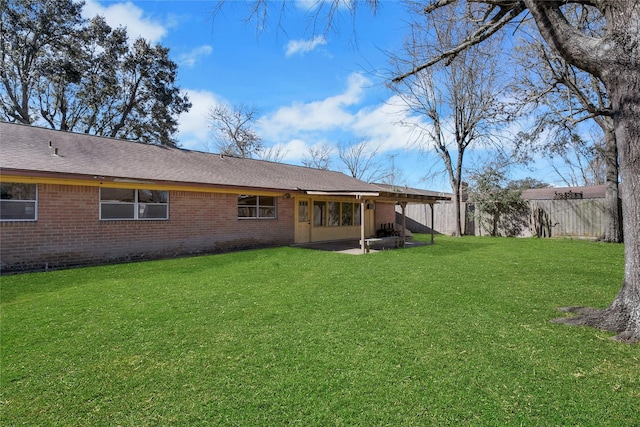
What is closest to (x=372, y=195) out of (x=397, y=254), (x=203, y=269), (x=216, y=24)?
(x=397, y=254)

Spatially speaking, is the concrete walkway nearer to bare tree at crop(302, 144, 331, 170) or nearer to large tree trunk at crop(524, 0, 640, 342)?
large tree trunk at crop(524, 0, 640, 342)

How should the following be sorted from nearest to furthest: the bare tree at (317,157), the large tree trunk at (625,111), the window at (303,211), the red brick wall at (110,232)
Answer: the large tree trunk at (625,111) < the red brick wall at (110,232) < the window at (303,211) < the bare tree at (317,157)

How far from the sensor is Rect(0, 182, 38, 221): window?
8.20 metres

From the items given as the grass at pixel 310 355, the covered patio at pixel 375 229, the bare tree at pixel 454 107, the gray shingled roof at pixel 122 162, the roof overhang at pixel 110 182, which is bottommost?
the grass at pixel 310 355

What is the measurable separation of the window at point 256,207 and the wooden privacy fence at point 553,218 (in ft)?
26.4

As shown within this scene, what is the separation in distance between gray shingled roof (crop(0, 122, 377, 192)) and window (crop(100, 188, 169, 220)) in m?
0.62

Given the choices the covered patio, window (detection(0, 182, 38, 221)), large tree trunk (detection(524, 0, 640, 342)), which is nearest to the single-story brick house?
window (detection(0, 182, 38, 221))

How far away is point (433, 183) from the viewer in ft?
69.5

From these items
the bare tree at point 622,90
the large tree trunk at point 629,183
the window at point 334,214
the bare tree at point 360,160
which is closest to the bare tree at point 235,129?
the bare tree at point 360,160

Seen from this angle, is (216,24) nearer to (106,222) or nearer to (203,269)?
(203,269)

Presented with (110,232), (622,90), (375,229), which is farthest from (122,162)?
(375,229)

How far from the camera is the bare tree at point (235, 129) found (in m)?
31.6

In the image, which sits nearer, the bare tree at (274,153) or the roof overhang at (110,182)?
the roof overhang at (110,182)

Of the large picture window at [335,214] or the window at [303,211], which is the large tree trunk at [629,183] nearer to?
the window at [303,211]
